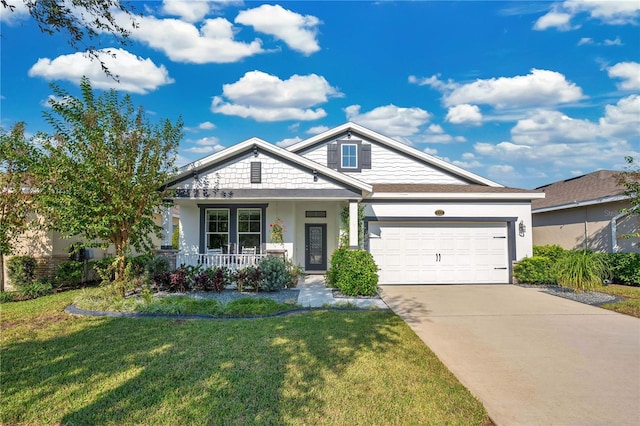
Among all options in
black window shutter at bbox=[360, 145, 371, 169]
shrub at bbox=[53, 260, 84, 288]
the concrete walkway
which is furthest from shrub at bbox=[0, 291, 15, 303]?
black window shutter at bbox=[360, 145, 371, 169]

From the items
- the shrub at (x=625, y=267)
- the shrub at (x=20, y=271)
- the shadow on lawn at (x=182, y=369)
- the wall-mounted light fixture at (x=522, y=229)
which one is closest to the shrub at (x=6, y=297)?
the shrub at (x=20, y=271)

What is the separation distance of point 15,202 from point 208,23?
775 cm

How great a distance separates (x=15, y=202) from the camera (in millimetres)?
10344

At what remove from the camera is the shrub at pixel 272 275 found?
11062 millimetres

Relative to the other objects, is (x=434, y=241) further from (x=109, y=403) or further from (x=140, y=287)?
(x=109, y=403)

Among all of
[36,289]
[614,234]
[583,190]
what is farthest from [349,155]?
[36,289]

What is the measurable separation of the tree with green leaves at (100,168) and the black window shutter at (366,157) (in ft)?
27.6

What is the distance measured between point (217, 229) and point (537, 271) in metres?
11.5

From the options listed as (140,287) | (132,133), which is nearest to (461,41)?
(132,133)

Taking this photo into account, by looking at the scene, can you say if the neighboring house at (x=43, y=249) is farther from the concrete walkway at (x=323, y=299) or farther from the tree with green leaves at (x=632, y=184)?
the tree with green leaves at (x=632, y=184)

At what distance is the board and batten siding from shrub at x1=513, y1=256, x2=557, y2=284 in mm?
Answer: 7295

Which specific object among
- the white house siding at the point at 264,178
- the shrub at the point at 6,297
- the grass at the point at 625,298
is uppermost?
the white house siding at the point at 264,178

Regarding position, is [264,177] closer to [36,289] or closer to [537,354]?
[36,289]

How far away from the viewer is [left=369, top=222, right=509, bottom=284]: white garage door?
1291cm
